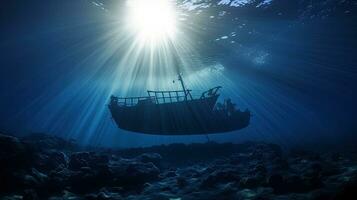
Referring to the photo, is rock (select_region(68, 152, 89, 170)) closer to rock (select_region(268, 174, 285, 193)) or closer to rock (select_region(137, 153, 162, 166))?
rock (select_region(137, 153, 162, 166))

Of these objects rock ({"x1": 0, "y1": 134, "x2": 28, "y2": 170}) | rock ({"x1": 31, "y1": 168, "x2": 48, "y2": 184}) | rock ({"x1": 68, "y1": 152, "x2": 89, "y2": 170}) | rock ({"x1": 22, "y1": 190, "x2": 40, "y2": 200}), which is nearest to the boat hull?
rock ({"x1": 68, "y1": 152, "x2": 89, "y2": 170})

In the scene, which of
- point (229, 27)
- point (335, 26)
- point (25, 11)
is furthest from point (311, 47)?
point (25, 11)

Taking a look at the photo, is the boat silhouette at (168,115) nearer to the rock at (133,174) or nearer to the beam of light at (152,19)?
the beam of light at (152,19)

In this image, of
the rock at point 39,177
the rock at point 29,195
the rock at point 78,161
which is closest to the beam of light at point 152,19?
the rock at point 78,161

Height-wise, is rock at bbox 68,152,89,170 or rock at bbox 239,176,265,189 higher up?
rock at bbox 68,152,89,170

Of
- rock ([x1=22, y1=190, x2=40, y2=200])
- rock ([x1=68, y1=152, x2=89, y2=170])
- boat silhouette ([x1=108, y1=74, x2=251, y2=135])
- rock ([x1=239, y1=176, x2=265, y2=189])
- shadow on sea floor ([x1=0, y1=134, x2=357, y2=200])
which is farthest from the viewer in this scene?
boat silhouette ([x1=108, y1=74, x2=251, y2=135])

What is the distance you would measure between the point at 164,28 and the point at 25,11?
425 inches

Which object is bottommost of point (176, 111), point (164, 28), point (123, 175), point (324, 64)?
point (123, 175)

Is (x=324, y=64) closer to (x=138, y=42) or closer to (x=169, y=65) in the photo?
(x=169, y=65)

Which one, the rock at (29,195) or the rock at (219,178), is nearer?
the rock at (29,195)

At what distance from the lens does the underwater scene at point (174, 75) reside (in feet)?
36.9

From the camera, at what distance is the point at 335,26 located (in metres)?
25.0

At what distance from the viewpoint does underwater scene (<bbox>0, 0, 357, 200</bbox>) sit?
11.3 metres

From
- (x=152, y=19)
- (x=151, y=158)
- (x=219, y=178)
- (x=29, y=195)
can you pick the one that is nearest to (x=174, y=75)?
(x=152, y=19)
